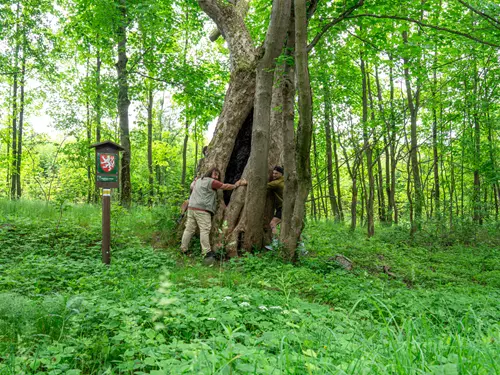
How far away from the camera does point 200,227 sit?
7.89 meters

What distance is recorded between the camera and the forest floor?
6.48 ft

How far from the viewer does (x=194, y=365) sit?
1854mm

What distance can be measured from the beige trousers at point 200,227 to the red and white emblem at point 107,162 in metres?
2.08

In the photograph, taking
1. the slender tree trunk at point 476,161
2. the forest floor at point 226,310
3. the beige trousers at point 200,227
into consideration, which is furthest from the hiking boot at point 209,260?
the slender tree trunk at point 476,161

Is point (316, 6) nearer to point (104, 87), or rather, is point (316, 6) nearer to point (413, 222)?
point (104, 87)

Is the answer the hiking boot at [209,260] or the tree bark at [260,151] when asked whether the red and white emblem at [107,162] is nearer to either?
the hiking boot at [209,260]

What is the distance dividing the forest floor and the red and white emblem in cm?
178

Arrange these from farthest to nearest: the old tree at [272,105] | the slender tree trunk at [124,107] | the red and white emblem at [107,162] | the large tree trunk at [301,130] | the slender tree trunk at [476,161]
→ the slender tree trunk at [476,161], the slender tree trunk at [124,107], the red and white emblem at [107,162], the old tree at [272,105], the large tree trunk at [301,130]

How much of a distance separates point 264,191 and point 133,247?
10.6 feet

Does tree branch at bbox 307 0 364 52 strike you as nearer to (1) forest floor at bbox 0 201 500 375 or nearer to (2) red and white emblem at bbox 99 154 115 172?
(1) forest floor at bbox 0 201 500 375

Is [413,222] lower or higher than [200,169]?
lower

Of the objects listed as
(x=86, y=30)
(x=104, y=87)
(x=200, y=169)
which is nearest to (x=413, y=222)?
(x=200, y=169)

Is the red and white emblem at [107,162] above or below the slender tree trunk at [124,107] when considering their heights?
below

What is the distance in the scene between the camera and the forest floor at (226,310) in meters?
1.97
